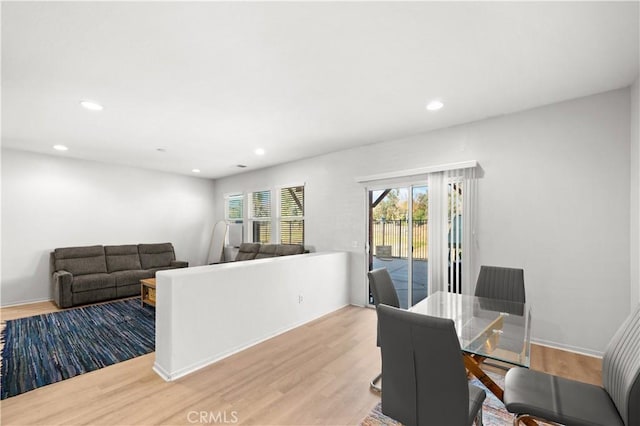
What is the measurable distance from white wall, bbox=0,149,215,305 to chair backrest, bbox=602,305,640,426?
284 inches

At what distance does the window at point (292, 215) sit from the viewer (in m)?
5.63

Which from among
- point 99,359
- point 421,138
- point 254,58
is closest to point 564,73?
point 421,138

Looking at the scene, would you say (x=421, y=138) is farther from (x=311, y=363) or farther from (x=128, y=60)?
(x=128, y=60)

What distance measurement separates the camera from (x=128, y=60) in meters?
2.18

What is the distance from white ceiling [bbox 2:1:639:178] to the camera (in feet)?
5.63

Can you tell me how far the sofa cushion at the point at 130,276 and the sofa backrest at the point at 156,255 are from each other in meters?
0.58

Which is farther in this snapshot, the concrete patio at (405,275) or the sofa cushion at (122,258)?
the sofa cushion at (122,258)

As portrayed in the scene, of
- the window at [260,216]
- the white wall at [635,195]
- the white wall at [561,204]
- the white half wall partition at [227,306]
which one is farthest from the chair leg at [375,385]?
the window at [260,216]

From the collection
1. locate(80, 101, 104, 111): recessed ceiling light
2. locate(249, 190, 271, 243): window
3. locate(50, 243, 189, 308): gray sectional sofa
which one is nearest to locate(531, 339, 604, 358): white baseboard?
locate(249, 190, 271, 243): window

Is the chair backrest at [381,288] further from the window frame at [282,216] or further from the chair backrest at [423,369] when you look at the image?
the window frame at [282,216]

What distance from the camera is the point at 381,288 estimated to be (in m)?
2.55

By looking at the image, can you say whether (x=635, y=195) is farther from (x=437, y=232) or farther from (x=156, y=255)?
(x=156, y=255)

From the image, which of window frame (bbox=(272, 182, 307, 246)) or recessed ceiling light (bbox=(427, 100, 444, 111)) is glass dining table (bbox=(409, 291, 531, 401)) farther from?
window frame (bbox=(272, 182, 307, 246))

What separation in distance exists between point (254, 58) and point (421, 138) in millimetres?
2641
